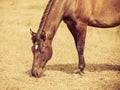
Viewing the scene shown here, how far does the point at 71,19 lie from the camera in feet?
31.1

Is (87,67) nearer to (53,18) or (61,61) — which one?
→ (61,61)

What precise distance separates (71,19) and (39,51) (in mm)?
1174

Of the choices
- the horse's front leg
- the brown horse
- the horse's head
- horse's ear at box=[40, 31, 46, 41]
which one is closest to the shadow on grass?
the horse's front leg

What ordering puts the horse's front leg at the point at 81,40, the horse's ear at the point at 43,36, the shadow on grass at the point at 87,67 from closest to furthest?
the horse's ear at the point at 43,36 → the horse's front leg at the point at 81,40 → the shadow on grass at the point at 87,67

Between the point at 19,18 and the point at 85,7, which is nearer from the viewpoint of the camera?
the point at 85,7

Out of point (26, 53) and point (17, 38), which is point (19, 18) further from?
point (26, 53)

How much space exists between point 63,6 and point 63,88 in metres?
2.06

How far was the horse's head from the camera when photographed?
908cm

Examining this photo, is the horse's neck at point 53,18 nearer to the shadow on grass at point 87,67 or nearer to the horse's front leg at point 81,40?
the horse's front leg at point 81,40

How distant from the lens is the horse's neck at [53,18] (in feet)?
30.5

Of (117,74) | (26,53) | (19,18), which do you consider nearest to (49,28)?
(117,74)

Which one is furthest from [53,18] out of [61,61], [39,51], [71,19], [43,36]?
[61,61]

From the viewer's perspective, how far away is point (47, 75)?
32.4ft

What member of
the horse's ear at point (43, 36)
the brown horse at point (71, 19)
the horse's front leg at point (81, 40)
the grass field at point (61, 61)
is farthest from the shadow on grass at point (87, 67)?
the horse's ear at point (43, 36)
